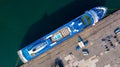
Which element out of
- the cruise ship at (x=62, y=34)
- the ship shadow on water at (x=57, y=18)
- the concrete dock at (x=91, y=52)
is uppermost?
the ship shadow on water at (x=57, y=18)

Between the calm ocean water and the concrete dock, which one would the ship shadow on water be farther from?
the concrete dock

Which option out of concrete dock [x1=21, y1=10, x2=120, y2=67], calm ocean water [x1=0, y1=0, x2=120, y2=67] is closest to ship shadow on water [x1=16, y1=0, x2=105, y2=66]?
calm ocean water [x1=0, y1=0, x2=120, y2=67]

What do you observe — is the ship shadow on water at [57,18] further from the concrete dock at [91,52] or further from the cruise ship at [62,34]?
the concrete dock at [91,52]

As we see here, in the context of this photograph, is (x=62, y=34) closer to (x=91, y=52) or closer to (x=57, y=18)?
(x=57, y=18)

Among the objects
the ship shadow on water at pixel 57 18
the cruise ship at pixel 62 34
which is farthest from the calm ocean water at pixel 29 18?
the cruise ship at pixel 62 34

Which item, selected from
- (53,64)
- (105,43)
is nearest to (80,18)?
(105,43)

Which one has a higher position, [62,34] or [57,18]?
[57,18]

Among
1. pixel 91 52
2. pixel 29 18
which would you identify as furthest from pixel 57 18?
pixel 91 52
